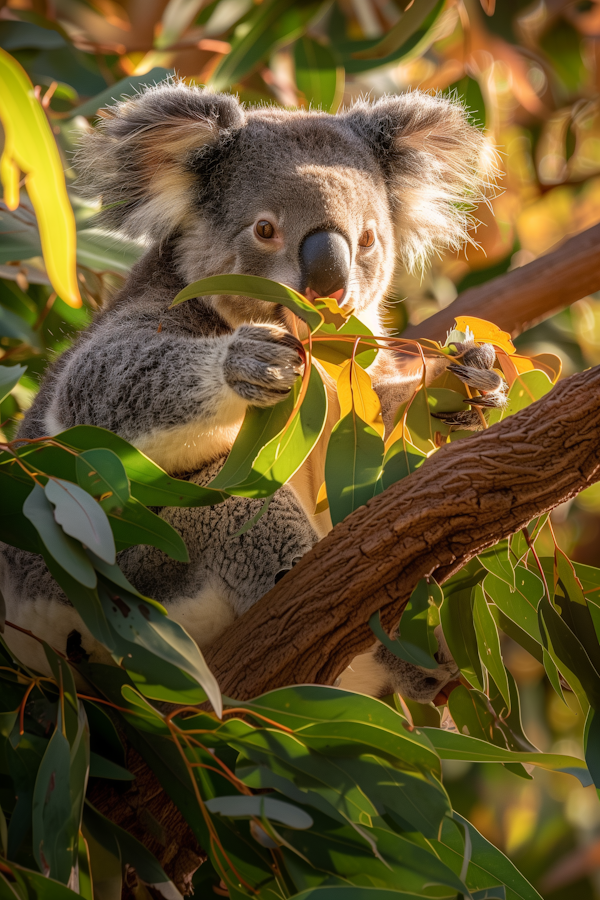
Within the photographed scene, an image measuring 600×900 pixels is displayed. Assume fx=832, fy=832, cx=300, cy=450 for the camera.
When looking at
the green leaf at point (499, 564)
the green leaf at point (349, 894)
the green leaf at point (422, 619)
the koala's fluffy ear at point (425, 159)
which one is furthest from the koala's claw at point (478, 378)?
the koala's fluffy ear at point (425, 159)

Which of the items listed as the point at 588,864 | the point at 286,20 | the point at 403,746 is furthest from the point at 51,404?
the point at 588,864

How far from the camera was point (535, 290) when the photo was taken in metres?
2.51

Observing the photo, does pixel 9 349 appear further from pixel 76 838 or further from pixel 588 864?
pixel 588 864

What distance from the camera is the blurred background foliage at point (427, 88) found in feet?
8.70

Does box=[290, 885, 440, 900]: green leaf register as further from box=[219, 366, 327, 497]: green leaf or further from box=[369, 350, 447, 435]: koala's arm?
box=[369, 350, 447, 435]: koala's arm

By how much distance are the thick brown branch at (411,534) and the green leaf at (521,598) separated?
11.0 inches

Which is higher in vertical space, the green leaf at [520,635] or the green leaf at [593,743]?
the green leaf at [593,743]

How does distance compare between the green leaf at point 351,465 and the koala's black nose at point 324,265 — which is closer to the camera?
the green leaf at point 351,465

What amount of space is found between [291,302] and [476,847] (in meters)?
0.92

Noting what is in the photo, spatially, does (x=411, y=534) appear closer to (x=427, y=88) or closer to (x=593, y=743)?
(x=593, y=743)

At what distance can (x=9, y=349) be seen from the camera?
2771mm

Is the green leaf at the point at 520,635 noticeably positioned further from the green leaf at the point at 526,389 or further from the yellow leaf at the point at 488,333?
the yellow leaf at the point at 488,333

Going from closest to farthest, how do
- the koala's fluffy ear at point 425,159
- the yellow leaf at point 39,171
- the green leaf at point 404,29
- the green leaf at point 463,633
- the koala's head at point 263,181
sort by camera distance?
the yellow leaf at point 39,171 < the green leaf at point 463,633 < the koala's head at point 263,181 < the koala's fluffy ear at point 425,159 < the green leaf at point 404,29

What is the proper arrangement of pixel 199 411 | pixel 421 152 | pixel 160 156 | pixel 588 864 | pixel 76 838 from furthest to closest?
pixel 588 864
pixel 421 152
pixel 160 156
pixel 199 411
pixel 76 838
